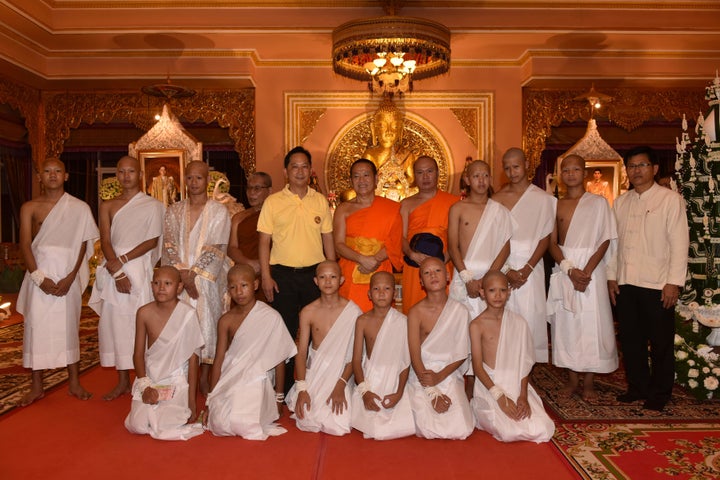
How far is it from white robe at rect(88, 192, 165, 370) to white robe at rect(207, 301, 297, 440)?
104cm

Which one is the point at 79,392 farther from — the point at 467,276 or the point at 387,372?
the point at 467,276

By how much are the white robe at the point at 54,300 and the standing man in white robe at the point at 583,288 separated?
3633 mm

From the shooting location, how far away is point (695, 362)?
4457 mm

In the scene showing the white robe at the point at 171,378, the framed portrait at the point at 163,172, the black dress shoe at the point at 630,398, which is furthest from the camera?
the framed portrait at the point at 163,172

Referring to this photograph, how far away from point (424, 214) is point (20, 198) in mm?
10080

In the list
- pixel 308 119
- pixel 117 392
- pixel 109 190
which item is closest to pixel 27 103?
pixel 109 190

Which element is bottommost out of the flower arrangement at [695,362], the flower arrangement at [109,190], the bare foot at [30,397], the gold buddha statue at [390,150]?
the bare foot at [30,397]

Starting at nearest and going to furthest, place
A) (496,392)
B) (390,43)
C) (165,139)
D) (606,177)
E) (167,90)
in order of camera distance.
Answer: (496,392), (390,43), (167,90), (165,139), (606,177)

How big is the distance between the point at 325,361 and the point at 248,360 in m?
0.49

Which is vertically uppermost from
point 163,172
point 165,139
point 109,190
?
point 165,139

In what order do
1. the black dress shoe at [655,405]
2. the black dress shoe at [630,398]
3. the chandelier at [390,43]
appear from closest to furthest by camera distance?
the black dress shoe at [655,405] → the black dress shoe at [630,398] → the chandelier at [390,43]

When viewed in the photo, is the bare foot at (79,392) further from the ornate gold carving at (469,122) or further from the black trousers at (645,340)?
the ornate gold carving at (469,122)

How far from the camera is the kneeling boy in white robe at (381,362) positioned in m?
3.62

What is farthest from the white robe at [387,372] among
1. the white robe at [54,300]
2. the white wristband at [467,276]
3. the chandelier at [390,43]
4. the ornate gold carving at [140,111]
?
the ornate gold carving at [140,111]
